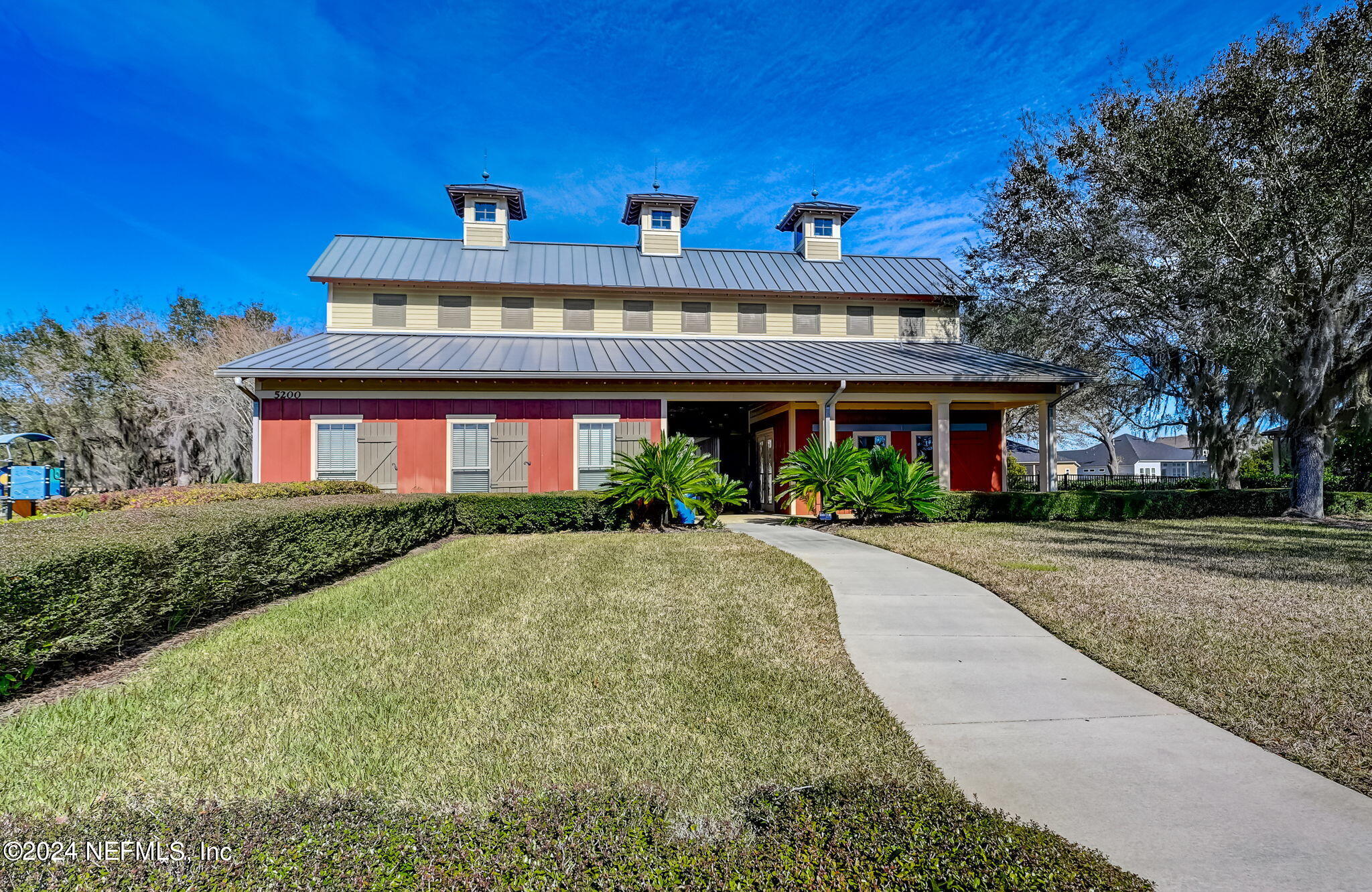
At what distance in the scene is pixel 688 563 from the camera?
28.5 ft

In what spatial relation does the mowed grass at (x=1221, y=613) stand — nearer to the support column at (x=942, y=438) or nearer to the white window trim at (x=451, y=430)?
the support column at (x=942, y=438)

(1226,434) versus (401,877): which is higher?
(1226,434)

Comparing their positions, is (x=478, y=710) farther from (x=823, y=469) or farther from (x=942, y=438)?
(x=942, y=438)

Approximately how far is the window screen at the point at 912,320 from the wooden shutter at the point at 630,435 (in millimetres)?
9439

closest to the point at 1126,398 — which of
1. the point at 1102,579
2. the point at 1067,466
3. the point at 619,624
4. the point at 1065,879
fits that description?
the point at 1102,579

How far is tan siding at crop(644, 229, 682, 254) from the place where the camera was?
20.8m

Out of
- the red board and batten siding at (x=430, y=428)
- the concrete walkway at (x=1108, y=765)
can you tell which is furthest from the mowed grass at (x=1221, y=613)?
the red board and batten siding at (x=430, y=428)

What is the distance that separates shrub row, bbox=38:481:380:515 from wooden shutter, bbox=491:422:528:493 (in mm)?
4205

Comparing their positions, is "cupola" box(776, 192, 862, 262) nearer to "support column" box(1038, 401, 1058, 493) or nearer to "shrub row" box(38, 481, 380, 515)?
"support column" box(1038, 401, 1058, 493)

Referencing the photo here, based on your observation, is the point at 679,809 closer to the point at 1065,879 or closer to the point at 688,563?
the point at 1065,879

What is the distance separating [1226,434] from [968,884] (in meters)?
22.4

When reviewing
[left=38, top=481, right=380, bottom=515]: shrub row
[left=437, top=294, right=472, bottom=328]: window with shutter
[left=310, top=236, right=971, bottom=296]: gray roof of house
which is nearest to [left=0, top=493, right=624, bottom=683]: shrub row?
[left=38, top=481, right=380, bottom=515]: shrub row

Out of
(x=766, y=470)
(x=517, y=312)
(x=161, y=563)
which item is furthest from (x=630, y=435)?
(x=161, y=563)

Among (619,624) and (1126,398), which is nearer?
(619,624)
